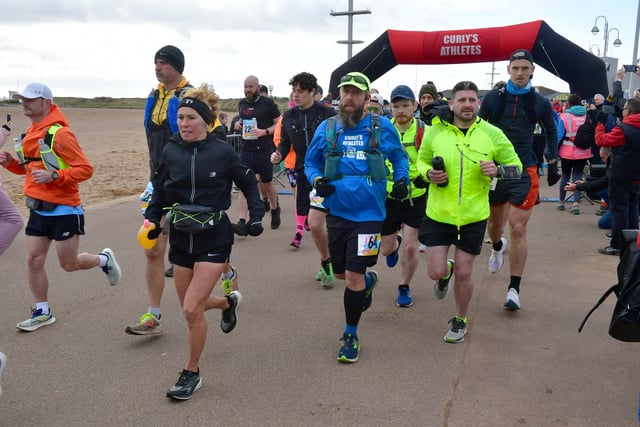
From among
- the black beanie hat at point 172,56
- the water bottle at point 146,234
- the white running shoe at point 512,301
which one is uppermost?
the black beanie hat at point 172,56

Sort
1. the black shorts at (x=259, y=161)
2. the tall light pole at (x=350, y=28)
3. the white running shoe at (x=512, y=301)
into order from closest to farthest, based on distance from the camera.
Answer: the white running shoe at (x=512, y=301)
the black shorts at (x=259, y=161)
the tall light pole at (x=350, y=28)

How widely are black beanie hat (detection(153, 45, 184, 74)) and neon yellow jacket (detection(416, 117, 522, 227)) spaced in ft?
7.02

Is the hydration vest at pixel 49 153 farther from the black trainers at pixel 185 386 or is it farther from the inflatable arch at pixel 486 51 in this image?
the inflatable arch at pixel 486 51

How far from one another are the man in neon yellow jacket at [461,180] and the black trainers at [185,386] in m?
1.97

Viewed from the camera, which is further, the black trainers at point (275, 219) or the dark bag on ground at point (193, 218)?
the black trainers at point (275, 219)

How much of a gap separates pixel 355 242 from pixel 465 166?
1.05 metres

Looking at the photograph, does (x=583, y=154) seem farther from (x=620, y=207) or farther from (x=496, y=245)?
(x=496, y=245)

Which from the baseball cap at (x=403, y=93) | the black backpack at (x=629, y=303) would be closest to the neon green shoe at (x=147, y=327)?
the baseball cap at (x=403, y=93)

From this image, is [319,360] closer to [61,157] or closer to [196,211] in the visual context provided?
[196,211]

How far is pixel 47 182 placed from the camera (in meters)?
4.74

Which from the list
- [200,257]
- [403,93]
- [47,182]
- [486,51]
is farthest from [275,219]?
[486,51]

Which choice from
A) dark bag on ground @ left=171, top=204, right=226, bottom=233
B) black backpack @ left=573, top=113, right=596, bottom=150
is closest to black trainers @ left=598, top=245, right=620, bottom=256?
black backpack @ left=573, top=113, right=596, bottom=150

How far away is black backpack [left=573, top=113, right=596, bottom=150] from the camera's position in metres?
10.7

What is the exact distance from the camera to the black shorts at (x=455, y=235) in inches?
182
